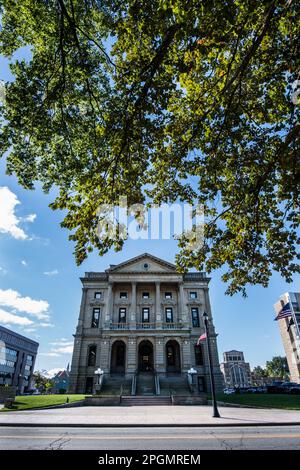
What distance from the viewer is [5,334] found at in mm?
69125

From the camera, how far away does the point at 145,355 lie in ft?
123

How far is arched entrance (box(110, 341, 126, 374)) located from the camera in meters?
35.5

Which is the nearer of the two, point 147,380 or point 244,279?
point 244,279

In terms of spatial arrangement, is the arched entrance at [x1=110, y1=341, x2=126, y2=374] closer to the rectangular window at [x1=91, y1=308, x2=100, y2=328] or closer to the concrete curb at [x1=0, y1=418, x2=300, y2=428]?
the rectangular window at [x1=91, y1=308, x2=100, y2=328]

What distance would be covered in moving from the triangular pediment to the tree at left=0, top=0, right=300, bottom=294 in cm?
2996

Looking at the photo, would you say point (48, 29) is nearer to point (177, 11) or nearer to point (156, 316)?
point (177, 11)

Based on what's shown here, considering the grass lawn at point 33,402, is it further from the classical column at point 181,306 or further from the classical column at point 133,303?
the classical column at point 181,306

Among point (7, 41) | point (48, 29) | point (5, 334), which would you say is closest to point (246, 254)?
point (48, 29)

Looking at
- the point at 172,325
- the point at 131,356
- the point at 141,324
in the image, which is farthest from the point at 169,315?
the point at 131,356

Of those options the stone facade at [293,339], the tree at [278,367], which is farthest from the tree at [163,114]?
the tree at [278,367]

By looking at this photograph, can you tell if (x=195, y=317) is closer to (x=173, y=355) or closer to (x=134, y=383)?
(x=173, y=355)

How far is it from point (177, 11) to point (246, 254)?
24.3ft

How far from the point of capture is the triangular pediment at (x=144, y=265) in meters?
39.8

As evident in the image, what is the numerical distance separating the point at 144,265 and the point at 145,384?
16.3 m
